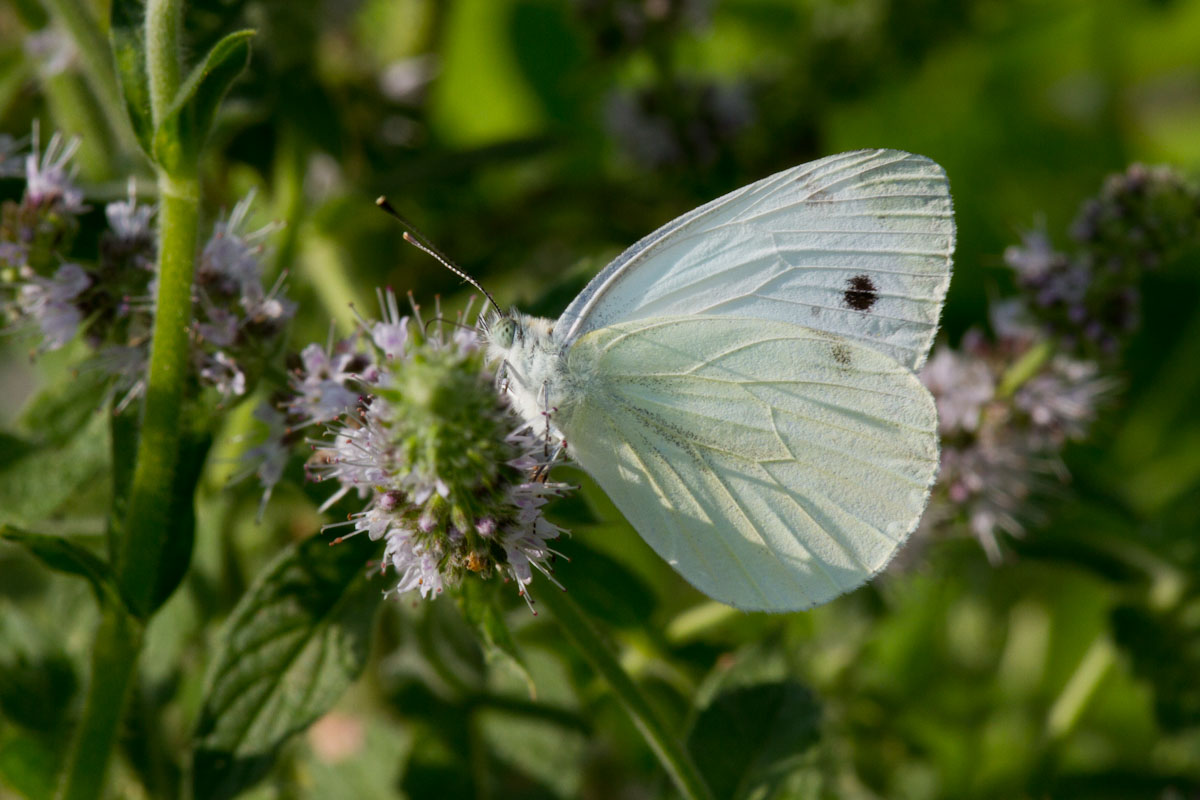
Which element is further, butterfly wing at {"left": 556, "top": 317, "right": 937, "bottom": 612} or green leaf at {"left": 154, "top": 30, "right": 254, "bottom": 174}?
butterfly wing at {"left": 556, "top": 317, "right": 937, "bottom": 612}

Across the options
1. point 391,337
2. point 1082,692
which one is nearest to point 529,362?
point 391,337

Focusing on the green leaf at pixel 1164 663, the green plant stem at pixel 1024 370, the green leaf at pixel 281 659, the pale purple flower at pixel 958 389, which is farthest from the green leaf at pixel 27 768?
the green leaf at pixel 1164 663

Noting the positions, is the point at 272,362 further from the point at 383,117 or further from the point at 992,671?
the point at 992,671

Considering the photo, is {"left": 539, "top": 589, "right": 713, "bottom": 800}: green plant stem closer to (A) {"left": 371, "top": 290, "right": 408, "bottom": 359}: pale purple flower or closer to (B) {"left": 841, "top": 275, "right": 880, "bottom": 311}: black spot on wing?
(A) {"left": 371, "top": 290, "right": 408, "bottom": 359}: pale purple flower

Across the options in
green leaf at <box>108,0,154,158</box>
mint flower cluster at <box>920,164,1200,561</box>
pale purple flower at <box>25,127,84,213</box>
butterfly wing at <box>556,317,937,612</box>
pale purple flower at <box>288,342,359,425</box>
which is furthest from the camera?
mint flower cluster at <box>920,164,1200,561</box>

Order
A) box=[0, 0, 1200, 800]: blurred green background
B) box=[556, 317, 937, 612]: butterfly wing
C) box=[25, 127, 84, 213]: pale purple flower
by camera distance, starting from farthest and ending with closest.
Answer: box=[0, 0, 1200, 800]: blurred green background → box=[556, 317, 937, 612]: butterfly wing → box=[25, 127, 84, 213]: pale purple flower

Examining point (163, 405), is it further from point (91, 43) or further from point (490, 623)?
point (91, 43)

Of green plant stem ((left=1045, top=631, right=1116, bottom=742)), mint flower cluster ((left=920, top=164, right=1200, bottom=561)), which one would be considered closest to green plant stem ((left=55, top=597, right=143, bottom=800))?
mint flower cluster ((left=920, top=164, right=1200, bottom=561))
